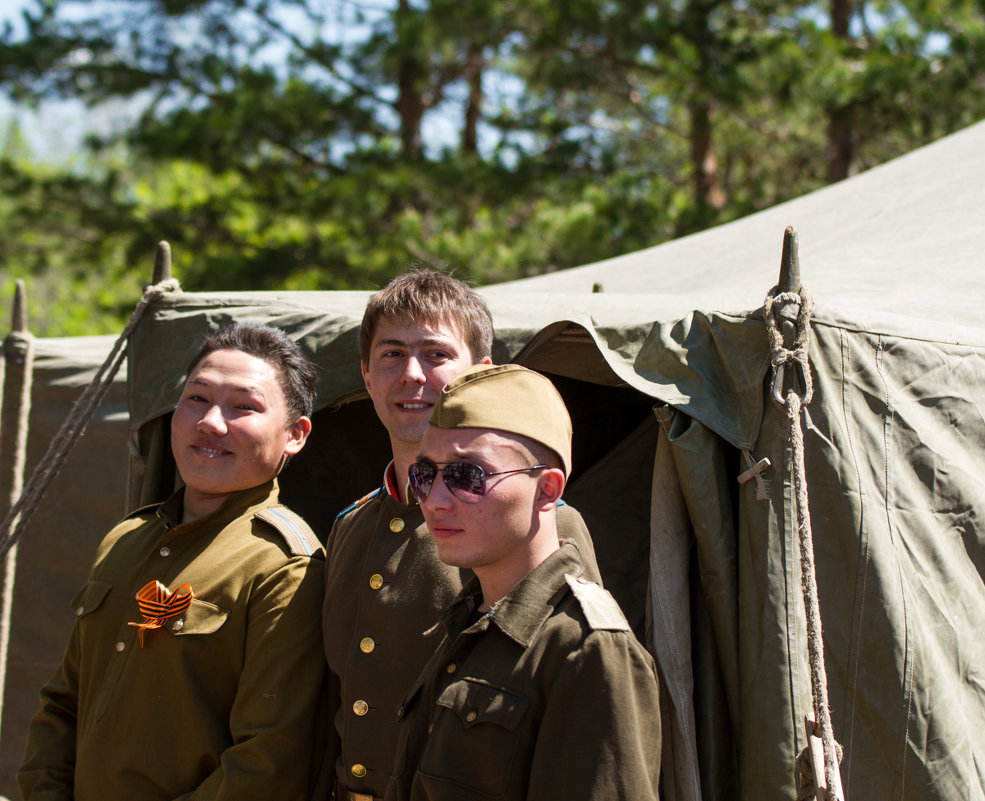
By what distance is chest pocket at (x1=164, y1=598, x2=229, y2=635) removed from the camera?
1900 mm

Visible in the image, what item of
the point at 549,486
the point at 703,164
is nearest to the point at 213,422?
the point at 549,486

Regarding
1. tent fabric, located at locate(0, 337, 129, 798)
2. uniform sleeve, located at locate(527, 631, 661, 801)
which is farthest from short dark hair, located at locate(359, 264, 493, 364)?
tent fabric, located at locate(0, 337, 129, 798)

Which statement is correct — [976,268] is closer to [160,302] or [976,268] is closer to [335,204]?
[160,302]

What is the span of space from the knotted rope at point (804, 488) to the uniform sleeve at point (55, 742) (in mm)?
1373

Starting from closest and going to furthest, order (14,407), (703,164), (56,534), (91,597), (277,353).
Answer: (91,597), (277,353), (14,407), (56,534), (703,164)

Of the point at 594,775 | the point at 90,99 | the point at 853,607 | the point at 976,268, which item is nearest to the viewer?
the point at 594,775

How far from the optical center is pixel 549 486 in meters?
1.52

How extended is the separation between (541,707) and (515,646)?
9 centimetres

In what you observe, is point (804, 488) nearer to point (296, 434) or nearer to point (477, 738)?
point (477, 738)

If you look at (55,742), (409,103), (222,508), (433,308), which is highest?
(409,103)

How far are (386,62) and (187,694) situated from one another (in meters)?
9.58

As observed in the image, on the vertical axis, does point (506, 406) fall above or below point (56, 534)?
above

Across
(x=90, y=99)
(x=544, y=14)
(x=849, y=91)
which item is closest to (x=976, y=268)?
(x=849, y=91)

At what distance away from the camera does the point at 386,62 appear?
417 inches
